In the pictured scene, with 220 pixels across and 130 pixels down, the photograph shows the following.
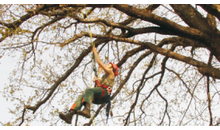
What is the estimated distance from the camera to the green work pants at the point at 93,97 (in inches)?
200

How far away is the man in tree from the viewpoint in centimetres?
496

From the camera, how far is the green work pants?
16.7ft

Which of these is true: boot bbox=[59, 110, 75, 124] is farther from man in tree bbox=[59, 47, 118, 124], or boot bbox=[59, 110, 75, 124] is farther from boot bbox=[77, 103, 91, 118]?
boot bbox=[77, 103, 91, 118]

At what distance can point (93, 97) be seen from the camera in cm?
532

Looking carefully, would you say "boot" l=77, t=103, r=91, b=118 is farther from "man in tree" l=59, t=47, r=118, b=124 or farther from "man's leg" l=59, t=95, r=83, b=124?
"man's leg" l=59, t=95, r=83, b=124

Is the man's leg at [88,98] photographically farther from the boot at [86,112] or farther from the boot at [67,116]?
the boot at [67,116]

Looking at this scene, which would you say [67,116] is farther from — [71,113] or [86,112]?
[86,112]

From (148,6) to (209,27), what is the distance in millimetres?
1683

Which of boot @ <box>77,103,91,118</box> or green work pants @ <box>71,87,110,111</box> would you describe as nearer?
boot @ <box>77,103,91,118</box>

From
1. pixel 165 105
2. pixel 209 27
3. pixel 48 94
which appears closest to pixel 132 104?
pixel 165 105

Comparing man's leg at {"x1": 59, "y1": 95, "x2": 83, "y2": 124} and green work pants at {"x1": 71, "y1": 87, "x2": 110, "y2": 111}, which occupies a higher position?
green work pants at {"x1": 71, "y1": 87, "x2": 110, "y2": 111}

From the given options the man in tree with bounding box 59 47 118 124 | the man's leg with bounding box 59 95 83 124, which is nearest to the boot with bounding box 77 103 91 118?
the man in tree with bounding box 59 47 118 124

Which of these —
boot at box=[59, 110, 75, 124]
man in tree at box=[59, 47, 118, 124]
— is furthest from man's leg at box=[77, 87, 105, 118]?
boot at box=[59, 110, 75, 124]

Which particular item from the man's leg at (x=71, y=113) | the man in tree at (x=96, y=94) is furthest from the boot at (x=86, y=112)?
the man's leg at (x=71, y=113)
